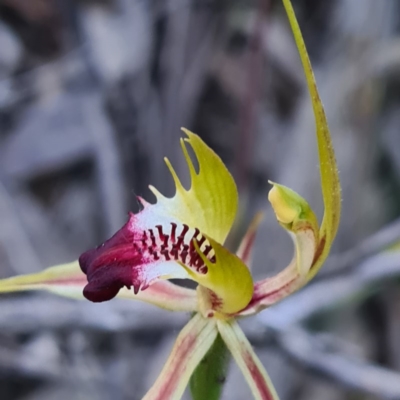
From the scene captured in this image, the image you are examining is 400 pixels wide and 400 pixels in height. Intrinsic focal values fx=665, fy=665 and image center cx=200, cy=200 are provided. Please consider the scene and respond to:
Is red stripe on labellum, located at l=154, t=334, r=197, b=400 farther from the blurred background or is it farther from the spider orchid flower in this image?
the blurred background

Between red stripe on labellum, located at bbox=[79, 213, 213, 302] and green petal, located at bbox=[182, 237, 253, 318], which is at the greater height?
red stripe on labellum, located at bbox=[79, 213, 213, 302]

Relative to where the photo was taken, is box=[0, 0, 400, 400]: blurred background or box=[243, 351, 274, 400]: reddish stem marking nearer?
box=[243, 351, 274, 400]: reddish stem marking

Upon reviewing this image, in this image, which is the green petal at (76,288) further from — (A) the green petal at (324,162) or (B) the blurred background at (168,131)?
(B) the blurred background at (168,131)

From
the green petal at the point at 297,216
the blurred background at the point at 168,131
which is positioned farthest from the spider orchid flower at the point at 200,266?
the blurred background at the point at 168,131

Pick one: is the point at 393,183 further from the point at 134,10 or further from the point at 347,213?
the point at 134,10

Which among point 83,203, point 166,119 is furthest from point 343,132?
point 83,203

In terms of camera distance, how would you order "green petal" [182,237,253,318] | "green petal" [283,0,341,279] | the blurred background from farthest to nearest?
the blurred background
"green petal" [182,237,253,318]
"green petal" [283,0,341,279]

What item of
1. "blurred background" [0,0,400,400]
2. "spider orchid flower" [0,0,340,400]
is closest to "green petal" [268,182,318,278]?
"spider orchid flower" [0,0,340,400]
